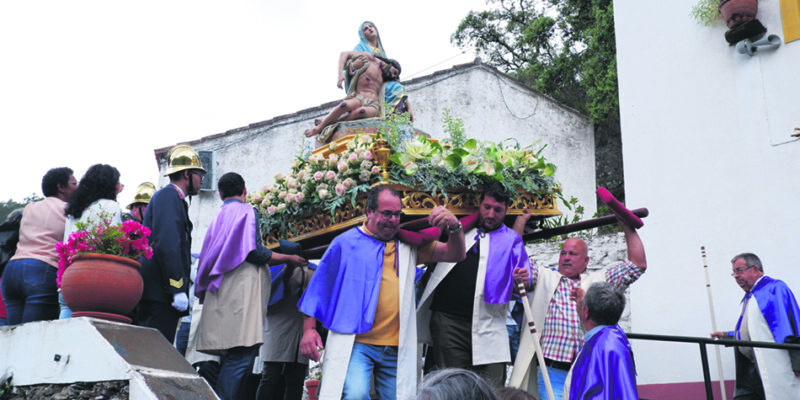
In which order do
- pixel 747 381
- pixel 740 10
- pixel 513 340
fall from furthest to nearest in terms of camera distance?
pixel 740 10
pixel 747 381
pixel 513 340

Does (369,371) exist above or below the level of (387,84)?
below

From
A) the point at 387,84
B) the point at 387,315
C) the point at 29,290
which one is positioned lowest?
the point at 387,315

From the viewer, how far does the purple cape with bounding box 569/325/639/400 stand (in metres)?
4.34

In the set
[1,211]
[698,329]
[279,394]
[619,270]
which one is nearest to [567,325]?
[619,270]

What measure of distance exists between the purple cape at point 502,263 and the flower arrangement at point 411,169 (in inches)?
14.6

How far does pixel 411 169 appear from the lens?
17.5ft

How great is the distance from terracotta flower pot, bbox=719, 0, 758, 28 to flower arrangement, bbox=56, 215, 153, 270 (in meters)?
6.45

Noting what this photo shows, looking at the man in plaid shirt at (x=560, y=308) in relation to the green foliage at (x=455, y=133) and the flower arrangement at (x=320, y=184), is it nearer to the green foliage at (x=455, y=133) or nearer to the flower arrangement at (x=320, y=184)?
the green foliage at (x=455, y=133)

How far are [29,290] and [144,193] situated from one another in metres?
2.67

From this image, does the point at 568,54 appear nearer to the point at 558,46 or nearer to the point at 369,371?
the point at 558,46

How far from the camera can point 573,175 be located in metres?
16.2

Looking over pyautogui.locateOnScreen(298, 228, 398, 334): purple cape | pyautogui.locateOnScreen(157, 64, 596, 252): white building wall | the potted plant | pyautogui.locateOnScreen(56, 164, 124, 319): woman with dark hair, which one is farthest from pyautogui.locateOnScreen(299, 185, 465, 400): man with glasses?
pyautogui.locateOnScreen(157, 64, 596, 252): white building wall

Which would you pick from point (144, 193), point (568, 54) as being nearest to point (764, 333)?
point (144, 193)

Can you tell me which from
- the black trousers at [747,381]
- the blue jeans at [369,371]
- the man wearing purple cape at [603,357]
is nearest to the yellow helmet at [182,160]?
the blue jeans at [369,371]
